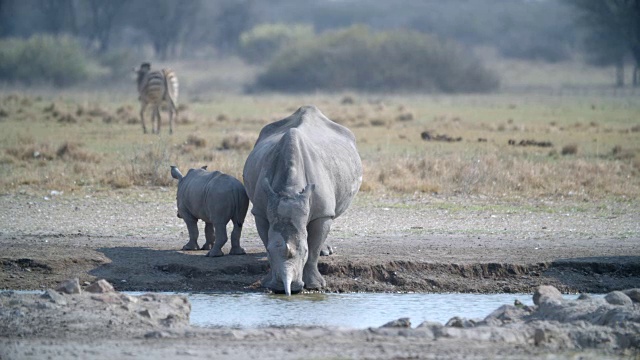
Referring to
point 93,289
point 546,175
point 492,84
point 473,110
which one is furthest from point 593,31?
point 93,289

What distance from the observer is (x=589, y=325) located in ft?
28.2

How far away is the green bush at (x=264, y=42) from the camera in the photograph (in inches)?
3191

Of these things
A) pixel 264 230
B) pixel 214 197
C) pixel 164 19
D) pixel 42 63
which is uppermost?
pixel 164 19

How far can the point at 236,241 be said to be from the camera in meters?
11.9

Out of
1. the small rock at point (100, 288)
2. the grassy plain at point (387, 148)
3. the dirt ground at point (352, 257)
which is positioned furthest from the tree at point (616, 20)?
the small rock at point (100, 288)

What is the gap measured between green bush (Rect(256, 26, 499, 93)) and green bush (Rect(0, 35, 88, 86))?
36.4 ft

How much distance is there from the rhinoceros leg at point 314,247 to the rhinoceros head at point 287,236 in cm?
52

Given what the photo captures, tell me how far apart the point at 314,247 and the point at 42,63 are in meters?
48.7

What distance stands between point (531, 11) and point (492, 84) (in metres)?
59.3

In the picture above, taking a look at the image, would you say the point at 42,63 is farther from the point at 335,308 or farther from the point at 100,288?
the point at 335,308

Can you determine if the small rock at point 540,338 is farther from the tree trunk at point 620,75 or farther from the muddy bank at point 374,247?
the tree trunk at point 620,75

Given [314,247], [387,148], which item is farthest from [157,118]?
[314,247]

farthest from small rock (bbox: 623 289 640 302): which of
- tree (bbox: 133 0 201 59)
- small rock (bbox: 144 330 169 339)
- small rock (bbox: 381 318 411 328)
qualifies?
tree (bbox: 133 0 201 59)

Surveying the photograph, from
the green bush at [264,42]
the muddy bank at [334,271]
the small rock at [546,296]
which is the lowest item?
the muddy bank at [334,271]
